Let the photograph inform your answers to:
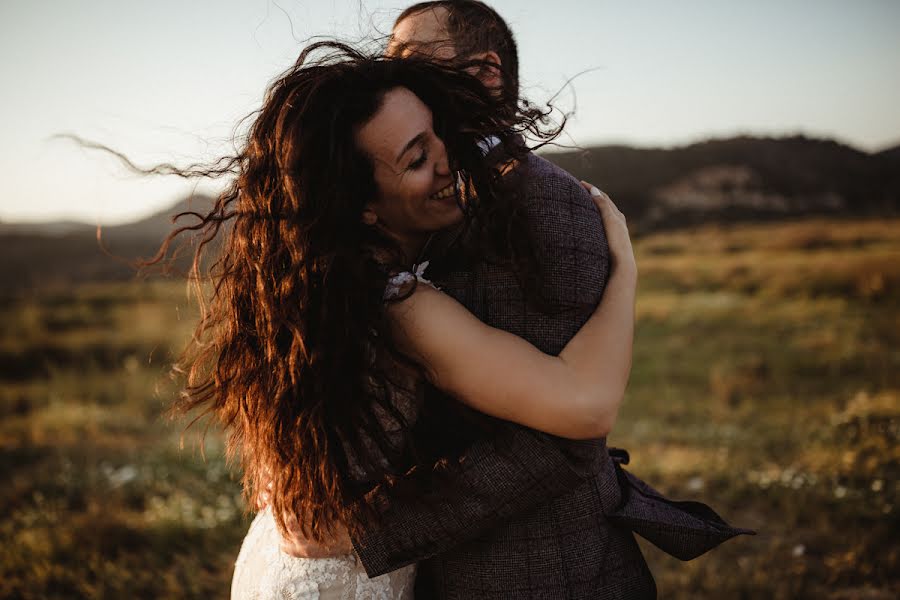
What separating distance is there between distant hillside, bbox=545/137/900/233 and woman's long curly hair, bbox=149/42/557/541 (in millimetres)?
23379

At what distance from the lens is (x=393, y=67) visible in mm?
1859

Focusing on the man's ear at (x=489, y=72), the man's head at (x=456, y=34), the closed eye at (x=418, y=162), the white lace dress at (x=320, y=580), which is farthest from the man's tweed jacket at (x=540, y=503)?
the man's head at (x=456, y=34)

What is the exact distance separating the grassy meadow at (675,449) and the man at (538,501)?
45.1 inches

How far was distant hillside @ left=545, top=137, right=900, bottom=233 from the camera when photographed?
25139 mm

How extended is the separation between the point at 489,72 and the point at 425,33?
1.17 ft

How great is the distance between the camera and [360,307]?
166 centimetres

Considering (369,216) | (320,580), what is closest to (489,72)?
(369,216)

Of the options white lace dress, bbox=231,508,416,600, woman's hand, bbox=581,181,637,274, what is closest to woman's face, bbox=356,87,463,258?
woman's hand, bbox=581,181,637,274

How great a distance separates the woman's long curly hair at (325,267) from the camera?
166 cm

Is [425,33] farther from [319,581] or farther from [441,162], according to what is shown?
[319,581]

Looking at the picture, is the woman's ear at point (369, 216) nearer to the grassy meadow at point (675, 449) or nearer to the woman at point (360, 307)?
Result: the woman at point (360, 307)

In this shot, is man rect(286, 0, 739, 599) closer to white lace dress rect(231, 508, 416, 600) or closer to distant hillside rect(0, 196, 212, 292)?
white lace dress rect(231, 508, 416, 600)

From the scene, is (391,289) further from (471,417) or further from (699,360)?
(699,360)

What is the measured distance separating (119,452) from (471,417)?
21.4 ft
